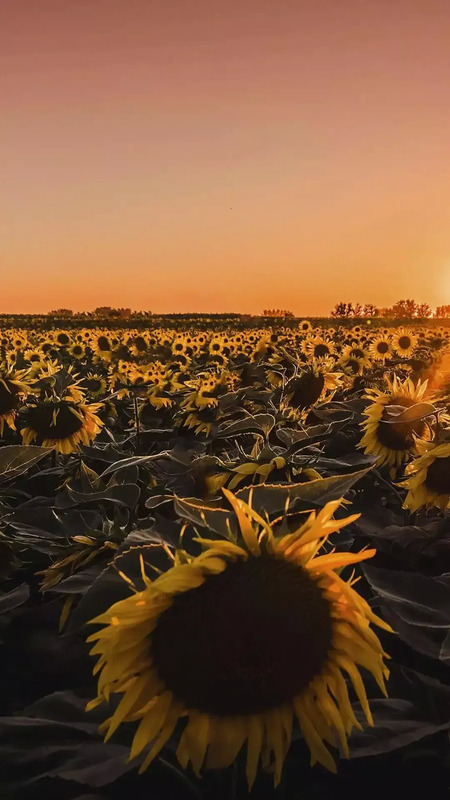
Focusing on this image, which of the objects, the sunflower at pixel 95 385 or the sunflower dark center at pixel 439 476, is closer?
the sunflower dark center at pixel 439 476

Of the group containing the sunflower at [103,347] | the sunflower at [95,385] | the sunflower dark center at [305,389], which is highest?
the sunflower dark center at [305,389]

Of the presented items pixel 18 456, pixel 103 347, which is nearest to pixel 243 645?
pixel 18 456

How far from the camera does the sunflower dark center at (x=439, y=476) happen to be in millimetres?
2561

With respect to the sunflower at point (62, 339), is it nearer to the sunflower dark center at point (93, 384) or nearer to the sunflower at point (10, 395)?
the sunflower dark center at point (93, 384)

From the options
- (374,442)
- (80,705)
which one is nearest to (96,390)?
(374,442)

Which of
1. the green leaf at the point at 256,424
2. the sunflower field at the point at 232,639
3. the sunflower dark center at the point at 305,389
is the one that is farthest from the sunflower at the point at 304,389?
the green leaf at the point at 256,424

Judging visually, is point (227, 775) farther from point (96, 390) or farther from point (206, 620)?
point (96, 390)

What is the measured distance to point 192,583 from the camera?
1125 mm

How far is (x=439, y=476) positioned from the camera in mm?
2584

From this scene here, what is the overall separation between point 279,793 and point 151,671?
514mm

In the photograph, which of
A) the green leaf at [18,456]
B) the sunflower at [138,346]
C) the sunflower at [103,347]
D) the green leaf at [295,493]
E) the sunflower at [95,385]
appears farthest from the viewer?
the sunflower at [138,346]

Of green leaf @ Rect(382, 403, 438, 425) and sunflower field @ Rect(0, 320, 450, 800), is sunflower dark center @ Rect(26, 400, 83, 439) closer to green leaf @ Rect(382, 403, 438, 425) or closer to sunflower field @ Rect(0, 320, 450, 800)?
sunflower field @ Rect(0, 320, 450, 800)

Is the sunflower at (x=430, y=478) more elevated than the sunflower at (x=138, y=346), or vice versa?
the sunflower at (x=430, y=478)

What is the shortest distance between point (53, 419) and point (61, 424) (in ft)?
0.28
